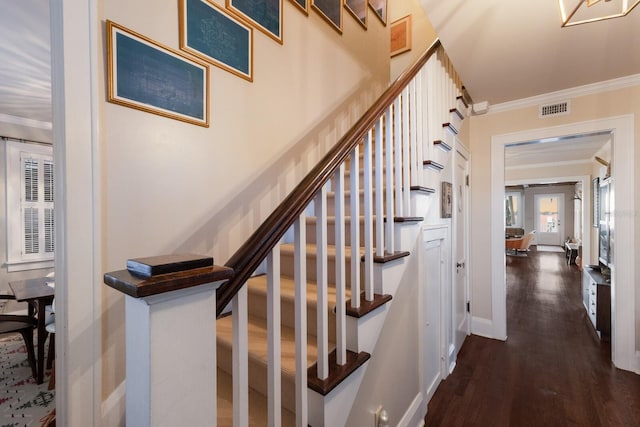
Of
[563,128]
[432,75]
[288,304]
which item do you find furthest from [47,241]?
[563,128]

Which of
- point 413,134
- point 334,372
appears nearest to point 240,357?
point 334,372

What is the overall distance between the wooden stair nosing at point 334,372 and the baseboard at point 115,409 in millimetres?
787

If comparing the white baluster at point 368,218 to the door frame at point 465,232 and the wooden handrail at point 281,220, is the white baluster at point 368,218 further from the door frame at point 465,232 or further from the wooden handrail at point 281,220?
the door frame at point 465,232

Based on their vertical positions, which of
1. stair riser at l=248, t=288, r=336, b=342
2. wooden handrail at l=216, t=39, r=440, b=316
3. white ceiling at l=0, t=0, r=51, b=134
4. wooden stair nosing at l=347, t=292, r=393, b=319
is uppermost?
white ceiling at l=0, t=0, r=51, b=134

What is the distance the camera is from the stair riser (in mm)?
1365

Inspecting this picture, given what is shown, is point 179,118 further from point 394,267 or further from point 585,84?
point 585,84

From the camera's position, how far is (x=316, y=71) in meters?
2.28

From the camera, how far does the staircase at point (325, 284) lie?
2.76ft

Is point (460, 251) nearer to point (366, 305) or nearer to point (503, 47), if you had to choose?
point (503, 47)

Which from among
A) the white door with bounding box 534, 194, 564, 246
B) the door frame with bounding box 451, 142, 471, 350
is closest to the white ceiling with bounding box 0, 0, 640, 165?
the door frame with bounding box 451, 142, 471, 350

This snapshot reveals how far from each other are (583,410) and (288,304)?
238 centimetres

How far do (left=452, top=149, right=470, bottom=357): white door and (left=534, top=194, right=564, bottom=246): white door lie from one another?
11.2 m

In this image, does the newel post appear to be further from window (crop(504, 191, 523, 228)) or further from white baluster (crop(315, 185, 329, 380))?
window (crop(504, 191, 523, 228))

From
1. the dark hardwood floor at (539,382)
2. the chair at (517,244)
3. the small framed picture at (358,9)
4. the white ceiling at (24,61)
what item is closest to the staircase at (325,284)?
the small framed picture at (358,9)
